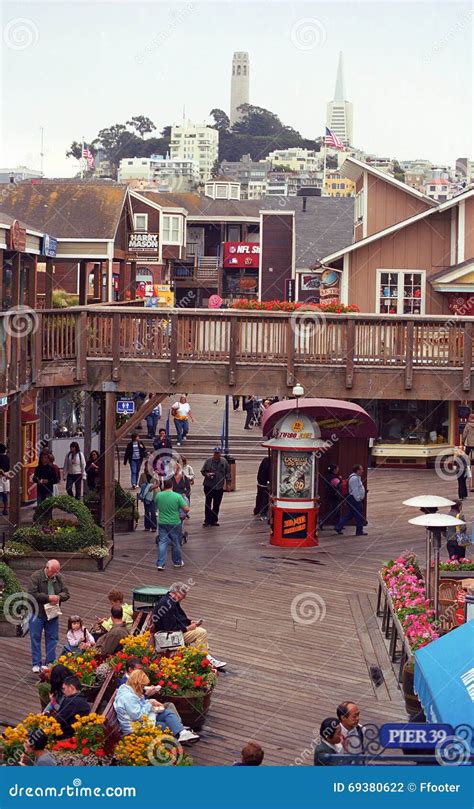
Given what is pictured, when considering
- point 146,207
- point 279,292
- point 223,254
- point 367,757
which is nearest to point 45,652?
point 367,757

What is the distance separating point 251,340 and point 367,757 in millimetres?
16554

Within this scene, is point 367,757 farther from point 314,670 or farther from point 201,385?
point 201,385

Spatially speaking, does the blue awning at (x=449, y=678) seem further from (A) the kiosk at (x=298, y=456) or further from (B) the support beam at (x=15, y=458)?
(B) the support beam at (x=15, y=458)

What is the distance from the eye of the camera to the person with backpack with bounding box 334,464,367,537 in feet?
85.3

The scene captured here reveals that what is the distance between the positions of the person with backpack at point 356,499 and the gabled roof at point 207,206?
2708 inches

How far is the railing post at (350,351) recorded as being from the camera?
25047mm

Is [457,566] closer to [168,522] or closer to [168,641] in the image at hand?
[168,522]

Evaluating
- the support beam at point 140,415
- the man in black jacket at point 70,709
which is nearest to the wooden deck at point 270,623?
the man in black jacket at point 70,709

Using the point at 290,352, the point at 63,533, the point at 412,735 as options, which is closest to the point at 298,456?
the point at 290,352

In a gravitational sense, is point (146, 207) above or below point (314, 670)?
above

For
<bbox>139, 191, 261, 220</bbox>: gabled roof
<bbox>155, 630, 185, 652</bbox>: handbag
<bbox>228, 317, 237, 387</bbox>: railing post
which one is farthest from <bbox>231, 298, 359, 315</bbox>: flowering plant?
<bbox>139, 191, 261, 220</bbox>: gabled roof

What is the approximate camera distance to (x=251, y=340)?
25219 mm

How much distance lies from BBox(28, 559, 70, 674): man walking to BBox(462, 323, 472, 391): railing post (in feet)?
37.0

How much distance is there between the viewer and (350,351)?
82.2ft
